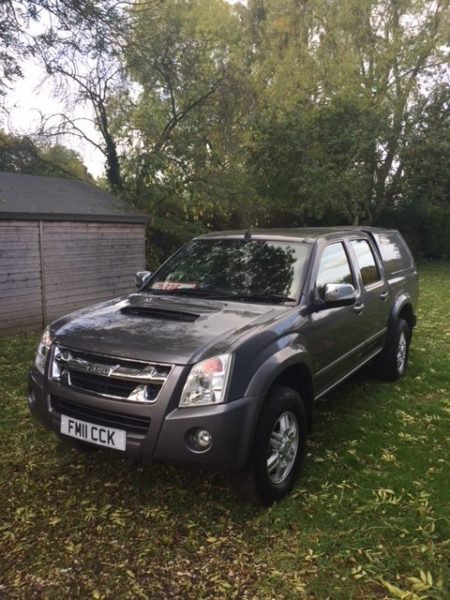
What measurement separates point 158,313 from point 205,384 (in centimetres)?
84

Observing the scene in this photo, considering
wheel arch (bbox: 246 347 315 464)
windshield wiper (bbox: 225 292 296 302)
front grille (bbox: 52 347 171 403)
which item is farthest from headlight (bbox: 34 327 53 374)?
wheel arch (bbox: 246 347 315 464)

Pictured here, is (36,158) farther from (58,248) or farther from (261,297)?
(261,297)

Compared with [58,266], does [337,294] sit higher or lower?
higher

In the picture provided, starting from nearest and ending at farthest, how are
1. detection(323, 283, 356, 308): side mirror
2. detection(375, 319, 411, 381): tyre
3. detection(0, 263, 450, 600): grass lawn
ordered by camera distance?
detection(0, 263, 450, 600): grass lawn < detection(323, 283, 356, 308): side mirror < detection(375, 319, 411, 381): tyre

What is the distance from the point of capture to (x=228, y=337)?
298cm

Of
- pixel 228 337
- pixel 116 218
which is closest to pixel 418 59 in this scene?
pixel 116 218

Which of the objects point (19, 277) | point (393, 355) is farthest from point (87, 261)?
point (393, 355)

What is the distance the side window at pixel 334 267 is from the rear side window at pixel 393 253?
1.14 meters

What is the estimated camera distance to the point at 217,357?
283 centimetres

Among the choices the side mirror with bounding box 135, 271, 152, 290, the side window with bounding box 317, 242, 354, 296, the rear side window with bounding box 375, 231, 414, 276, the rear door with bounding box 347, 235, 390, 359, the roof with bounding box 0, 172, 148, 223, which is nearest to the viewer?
the side window with bounding box 317, 242, 354, 296

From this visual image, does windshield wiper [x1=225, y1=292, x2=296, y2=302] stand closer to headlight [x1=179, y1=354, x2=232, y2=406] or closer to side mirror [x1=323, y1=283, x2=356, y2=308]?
side mirror [x1=323, y1=283, x2=356, y2=308]

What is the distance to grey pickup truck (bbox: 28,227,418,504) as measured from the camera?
2783mm

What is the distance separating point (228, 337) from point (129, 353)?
1.96 feet

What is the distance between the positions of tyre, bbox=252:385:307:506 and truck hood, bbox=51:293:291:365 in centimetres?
50
